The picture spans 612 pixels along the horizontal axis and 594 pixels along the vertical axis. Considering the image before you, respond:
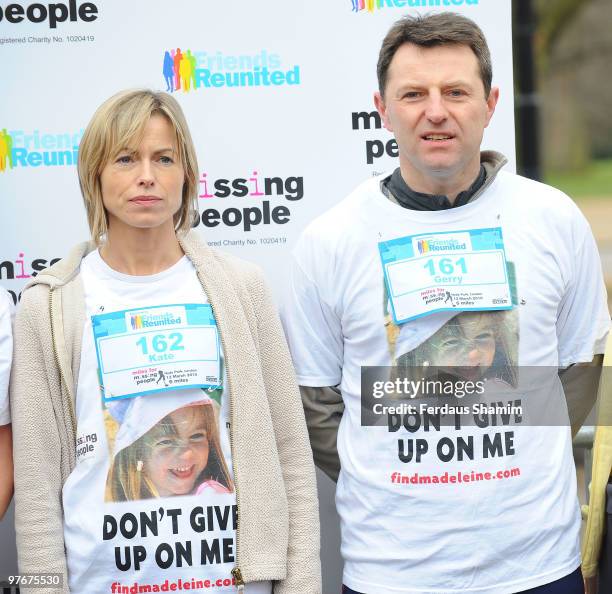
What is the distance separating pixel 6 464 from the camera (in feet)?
9.59

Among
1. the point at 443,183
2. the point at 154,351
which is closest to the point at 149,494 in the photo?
the point at 154,351

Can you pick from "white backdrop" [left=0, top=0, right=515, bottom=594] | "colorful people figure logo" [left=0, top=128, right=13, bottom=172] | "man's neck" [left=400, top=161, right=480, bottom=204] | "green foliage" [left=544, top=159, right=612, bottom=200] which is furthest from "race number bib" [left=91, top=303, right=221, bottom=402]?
"green foliage" [left=544, top=159, right=612, bottom=200]

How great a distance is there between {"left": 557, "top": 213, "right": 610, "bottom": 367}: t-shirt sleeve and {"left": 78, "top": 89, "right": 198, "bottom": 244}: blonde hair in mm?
1050

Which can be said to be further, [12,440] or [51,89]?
[51,89]

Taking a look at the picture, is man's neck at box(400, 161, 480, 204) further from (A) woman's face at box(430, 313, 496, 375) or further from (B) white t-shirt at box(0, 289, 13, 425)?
(B) white t-shirt at box(0, 289, 13, 425)

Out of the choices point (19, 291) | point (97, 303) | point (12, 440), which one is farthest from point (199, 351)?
point (19, 291)

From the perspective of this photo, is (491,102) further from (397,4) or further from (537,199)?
(397,4)

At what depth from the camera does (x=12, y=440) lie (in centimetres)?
291

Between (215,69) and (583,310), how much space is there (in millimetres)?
1510

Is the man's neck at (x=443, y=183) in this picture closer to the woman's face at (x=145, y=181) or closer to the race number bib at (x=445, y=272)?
the race number bib at (x=445, y=272)

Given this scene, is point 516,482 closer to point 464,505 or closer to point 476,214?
point 464,505

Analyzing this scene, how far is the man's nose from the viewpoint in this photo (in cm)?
287

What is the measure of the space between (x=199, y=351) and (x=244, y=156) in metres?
1.17

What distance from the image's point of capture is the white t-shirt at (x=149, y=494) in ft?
9.16
